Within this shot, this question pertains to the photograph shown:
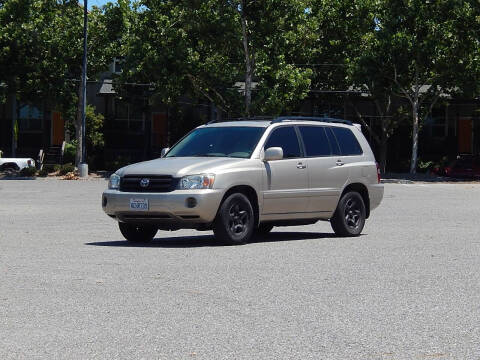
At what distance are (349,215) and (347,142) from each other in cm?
126

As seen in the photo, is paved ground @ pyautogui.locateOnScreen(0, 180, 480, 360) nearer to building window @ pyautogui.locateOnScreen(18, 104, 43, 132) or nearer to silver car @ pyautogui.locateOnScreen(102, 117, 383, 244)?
silver car @ pyautogui.locateOnScreen(102, 117, 383, 244)

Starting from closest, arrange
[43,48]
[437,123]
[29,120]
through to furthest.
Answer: [43,48]
[29,120]
[437,123]

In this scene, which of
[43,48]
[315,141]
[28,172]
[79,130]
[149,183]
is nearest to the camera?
[149,183]

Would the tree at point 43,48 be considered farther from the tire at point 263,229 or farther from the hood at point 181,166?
the hood at point 181,166

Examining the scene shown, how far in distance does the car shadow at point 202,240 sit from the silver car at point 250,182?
0.25 meters

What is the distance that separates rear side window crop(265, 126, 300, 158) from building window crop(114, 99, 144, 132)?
49.8 metres

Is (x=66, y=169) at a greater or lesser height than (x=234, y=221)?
lesser

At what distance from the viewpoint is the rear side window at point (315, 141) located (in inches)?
666

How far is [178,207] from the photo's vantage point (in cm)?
1473

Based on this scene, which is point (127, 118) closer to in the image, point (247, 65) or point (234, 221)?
point (247, 65)

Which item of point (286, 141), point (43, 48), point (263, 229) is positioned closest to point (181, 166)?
point (286, 141)

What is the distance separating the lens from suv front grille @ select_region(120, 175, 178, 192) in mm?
14992

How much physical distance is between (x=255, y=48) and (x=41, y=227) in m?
35.5

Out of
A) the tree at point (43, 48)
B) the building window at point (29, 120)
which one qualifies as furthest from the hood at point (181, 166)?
the building window at point (29, 120)
